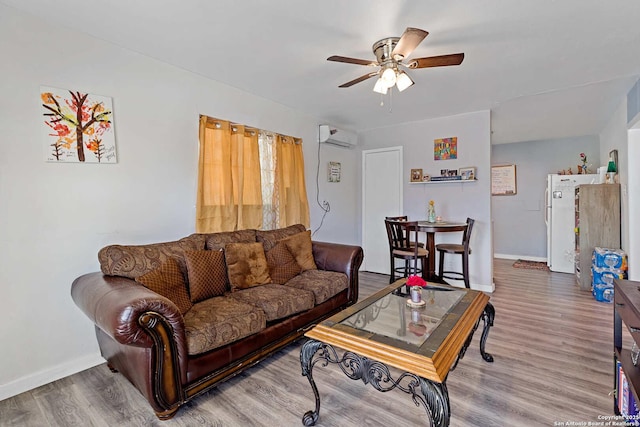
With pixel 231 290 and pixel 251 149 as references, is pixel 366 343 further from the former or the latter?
pixel 251 149

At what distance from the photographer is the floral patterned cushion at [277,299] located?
2.19 m

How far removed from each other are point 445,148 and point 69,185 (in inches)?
166

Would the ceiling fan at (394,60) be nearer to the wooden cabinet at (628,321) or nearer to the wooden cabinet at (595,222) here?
the wooden cabinet at (628,321)

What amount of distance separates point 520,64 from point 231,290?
125 inches

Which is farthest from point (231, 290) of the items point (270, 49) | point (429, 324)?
point (270, 49)

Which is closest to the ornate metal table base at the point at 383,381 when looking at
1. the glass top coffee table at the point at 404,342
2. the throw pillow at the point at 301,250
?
the glass top coffee table at the point at 404,342

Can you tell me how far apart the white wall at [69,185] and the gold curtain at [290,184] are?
1.08 metres

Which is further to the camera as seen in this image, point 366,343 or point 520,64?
point 520,64

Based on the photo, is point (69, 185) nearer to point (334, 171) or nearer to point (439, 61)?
point (439, 61)

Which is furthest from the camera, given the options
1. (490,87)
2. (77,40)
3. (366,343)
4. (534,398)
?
(490,87)

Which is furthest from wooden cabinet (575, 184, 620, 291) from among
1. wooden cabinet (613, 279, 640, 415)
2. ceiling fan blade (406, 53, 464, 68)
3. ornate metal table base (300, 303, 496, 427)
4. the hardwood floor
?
ornate metal table base (300, 303, 496, 427)

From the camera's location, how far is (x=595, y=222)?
3.96 metres

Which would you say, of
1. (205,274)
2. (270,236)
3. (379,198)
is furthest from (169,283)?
(379,198)

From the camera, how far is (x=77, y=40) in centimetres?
214
